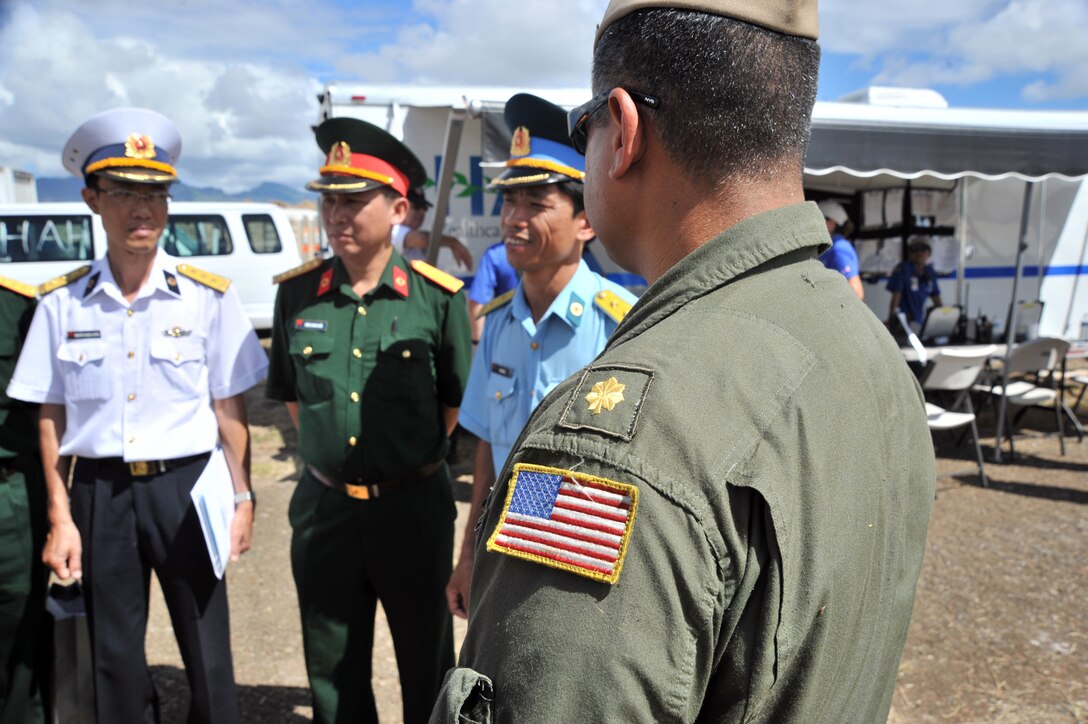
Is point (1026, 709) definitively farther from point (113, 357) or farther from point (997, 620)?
point (113, 357)

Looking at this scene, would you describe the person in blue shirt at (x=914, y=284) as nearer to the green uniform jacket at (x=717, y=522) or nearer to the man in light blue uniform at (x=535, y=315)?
the man in light blue uniform at (x=535, y=315)

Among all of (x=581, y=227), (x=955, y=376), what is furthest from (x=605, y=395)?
(x=955, y=376)

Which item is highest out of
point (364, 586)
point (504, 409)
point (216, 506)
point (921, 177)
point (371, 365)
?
point (921, 177)

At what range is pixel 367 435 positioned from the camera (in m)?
2.56

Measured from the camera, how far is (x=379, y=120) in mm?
6652

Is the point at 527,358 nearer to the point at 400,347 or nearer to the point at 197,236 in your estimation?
the point at 400,347

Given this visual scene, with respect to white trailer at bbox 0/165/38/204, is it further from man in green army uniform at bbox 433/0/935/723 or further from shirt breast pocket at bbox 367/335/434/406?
man in green army uniform at bbox 433/0/935/723

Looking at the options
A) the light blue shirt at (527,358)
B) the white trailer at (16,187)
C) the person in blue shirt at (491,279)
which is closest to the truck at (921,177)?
the person in blue shirt at (491,279)

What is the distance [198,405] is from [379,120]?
4.57 metres

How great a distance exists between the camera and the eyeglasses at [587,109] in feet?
3.13

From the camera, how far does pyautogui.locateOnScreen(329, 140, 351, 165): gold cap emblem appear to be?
2.71m

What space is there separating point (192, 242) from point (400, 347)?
9043 mm

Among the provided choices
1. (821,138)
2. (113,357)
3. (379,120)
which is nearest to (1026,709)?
(113,357)

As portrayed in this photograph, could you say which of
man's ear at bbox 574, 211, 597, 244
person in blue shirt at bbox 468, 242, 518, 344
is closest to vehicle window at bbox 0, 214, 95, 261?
person in blue shirt at bbox 468, 242, 518, 344
